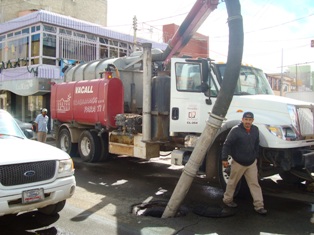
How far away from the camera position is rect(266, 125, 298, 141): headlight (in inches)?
228

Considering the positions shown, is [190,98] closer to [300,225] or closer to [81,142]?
[300,225]

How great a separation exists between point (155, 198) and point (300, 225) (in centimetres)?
259

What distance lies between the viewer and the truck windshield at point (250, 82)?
6.96 metres

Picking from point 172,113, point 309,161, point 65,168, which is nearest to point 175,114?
point 172,113

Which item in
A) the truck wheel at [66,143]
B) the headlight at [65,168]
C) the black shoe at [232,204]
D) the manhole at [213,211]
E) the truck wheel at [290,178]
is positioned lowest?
the manhole at [213,211]

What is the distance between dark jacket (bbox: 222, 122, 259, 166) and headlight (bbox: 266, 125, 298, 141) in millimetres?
416

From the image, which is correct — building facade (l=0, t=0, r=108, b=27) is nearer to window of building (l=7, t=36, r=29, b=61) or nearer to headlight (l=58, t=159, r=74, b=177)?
window of building (l=7, t=36, r=29, b=61)

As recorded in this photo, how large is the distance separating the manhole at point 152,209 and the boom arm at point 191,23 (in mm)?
4377

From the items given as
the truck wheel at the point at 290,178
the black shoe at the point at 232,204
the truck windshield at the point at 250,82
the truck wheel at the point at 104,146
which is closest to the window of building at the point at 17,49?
the truck wheel at the point at 104,146

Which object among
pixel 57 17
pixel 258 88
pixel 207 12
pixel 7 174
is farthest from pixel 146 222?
pixel 57 17

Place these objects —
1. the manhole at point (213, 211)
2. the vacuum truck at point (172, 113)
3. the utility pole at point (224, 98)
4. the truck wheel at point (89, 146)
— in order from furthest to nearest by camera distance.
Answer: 1. the truck wheel at point (89, 146)
2. the vacuum truck at point (172, 113)
3. the manhole at point (213, 211)
4. the utility pole at point (224, 98)

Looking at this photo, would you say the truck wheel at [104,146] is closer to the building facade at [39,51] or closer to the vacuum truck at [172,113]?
the vacuum truck at [172,113]

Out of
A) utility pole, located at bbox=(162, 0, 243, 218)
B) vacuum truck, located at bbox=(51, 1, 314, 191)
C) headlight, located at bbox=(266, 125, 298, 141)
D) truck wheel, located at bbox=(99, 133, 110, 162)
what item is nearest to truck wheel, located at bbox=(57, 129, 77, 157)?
vacuum truck, located at bbox=(51, 1, 314, 191)

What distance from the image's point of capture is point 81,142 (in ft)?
35.2
